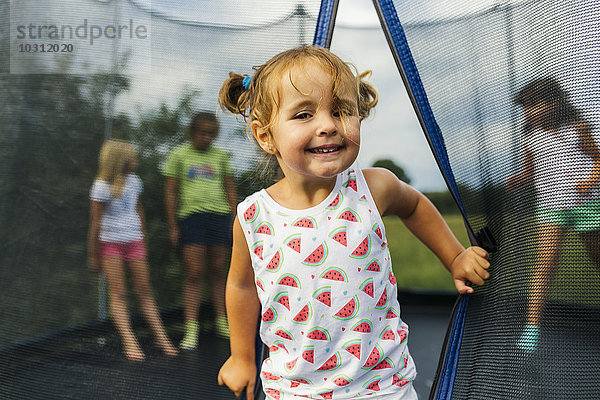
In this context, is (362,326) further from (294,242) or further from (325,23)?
(325,23)

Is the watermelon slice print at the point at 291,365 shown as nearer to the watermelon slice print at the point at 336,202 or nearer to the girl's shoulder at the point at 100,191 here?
the watermelon slice print at the point at 336,202

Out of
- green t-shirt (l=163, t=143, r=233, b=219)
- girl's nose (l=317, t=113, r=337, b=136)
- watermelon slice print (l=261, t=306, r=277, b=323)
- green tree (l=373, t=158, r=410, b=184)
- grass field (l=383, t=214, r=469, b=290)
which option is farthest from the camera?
grass field (l=383, t=214, r=469, b=290)

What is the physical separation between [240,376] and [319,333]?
294mm

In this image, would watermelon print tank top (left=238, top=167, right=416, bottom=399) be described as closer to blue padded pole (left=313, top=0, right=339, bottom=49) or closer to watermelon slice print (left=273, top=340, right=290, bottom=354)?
watermelon slice print (left=273, top=340, right=290, bottom=354)

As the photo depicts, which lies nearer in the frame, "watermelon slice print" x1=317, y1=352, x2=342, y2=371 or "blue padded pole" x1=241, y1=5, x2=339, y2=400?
"watermelon slice print" x1=317, y1=352, x2=342, y2=371

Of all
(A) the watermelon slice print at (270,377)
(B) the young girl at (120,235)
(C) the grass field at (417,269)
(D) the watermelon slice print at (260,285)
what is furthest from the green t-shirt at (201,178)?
(C) the grass field at (417,269)

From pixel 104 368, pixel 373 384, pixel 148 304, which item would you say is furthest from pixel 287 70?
pixel 104 368

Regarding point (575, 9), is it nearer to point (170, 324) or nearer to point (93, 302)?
point (170, 324)

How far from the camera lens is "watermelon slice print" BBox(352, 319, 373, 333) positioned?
3.30 ft

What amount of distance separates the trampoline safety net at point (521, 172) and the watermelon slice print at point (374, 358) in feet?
0.68

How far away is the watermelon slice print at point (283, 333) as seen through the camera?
1034 mm

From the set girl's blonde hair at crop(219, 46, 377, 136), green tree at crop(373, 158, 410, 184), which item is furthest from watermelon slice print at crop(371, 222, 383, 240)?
green tree at crop(373, 158, 410, 184)

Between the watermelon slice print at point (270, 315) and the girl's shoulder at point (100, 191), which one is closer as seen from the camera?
the watermelon slice print at point (270, 315)

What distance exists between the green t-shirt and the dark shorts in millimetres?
14
